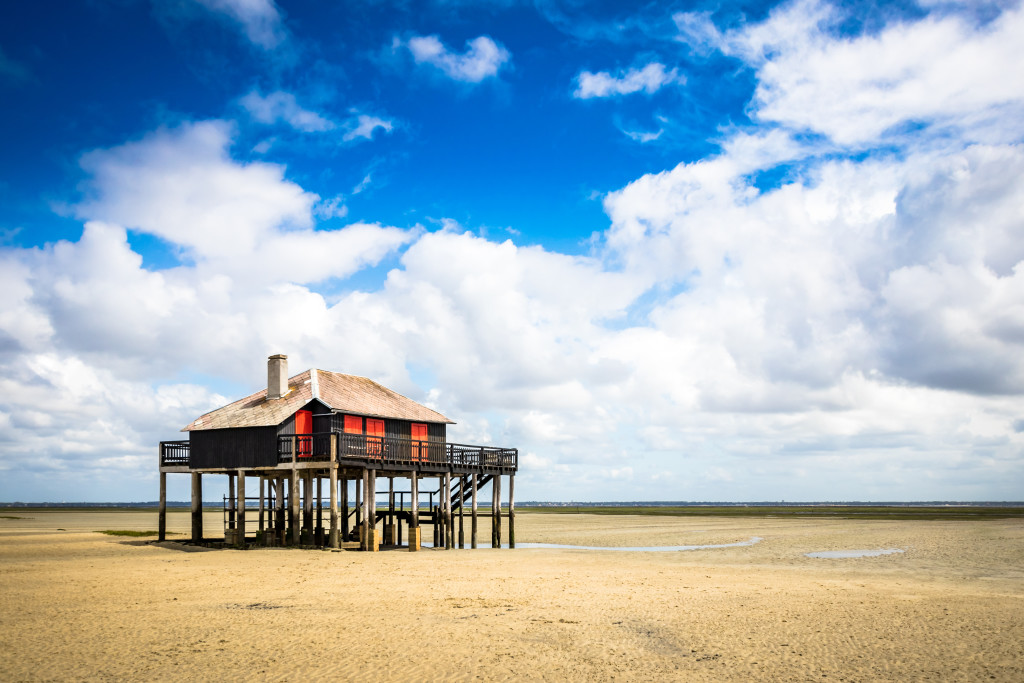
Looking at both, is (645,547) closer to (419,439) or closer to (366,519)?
(419,439)

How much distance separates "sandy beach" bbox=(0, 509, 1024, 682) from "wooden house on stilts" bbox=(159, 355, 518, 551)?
3898mm

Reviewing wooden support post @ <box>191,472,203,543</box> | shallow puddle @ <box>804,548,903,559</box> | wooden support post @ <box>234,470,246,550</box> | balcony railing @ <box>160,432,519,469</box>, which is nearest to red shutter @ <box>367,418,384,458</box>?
balcony railing @ <box>160,432,519,469</box>

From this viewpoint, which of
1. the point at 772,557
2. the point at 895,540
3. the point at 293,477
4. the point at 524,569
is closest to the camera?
the point at 524,569

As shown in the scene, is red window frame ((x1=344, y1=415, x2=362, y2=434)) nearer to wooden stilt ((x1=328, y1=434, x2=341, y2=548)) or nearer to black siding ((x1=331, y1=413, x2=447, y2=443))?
black siding ((x1=331, y1=413, x2=447, y2=443))

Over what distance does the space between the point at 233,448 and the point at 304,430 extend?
291 cm

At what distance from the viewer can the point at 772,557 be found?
103 feet

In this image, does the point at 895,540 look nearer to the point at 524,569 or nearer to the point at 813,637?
the point at 524,569

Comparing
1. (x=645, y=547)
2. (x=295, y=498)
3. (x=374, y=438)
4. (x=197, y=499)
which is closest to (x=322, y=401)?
(x=374, y=438)

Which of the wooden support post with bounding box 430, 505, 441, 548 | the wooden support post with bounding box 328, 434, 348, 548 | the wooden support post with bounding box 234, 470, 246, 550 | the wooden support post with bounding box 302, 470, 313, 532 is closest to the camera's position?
the wooden support post with bounding box 328, 434, 348, 548

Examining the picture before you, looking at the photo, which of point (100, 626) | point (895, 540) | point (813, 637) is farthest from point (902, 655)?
point (895, 540)

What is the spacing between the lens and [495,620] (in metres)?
14.5

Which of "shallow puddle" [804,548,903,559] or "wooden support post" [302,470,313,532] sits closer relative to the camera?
"wooden support post" [302,470,313,532]

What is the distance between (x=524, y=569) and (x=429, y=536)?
2373 cm

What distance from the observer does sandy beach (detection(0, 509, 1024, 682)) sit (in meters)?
10.9
